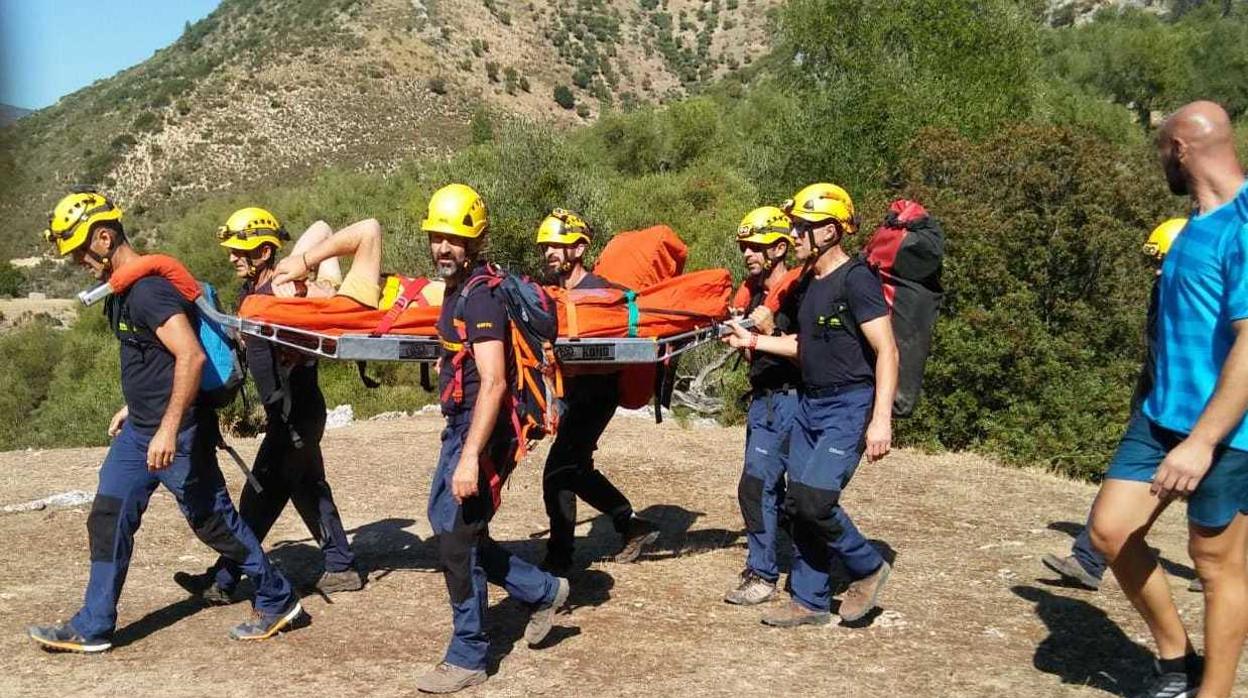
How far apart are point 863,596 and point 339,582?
302cm

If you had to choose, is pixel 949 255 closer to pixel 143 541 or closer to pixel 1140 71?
pixel 143 541

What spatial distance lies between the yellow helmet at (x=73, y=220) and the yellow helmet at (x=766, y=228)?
133 inches

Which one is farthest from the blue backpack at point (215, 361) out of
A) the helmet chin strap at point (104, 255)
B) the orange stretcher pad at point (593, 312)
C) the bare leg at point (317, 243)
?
the bare leg at point (317, 243)

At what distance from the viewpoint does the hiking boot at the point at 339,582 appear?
621 centimetres

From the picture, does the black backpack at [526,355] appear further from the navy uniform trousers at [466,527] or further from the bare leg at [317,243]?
the bare leg at [317,243]

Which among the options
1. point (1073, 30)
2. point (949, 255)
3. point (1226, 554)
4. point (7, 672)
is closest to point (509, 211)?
point (949, 255)

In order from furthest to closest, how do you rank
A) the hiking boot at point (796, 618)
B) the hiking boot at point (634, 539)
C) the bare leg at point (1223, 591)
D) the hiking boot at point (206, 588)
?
the hiking boot at point (634, 539) < the hiking boot at point (206, 588) < the hiking boot at point (796, 618) < the bare leg at point (1223, 591)

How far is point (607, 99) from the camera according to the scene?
68375mm

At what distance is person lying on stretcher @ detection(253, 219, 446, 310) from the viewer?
566cm

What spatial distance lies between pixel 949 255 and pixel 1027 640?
29.0 feet

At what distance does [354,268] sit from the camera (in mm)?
5656

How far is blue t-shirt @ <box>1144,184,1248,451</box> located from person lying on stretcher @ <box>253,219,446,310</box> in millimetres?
3483

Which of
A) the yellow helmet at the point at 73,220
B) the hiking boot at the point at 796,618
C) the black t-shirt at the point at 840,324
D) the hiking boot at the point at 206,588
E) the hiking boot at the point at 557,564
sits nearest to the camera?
the yellow helmet at the point at 73,220

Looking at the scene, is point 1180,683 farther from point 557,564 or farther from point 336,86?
point 336,86
